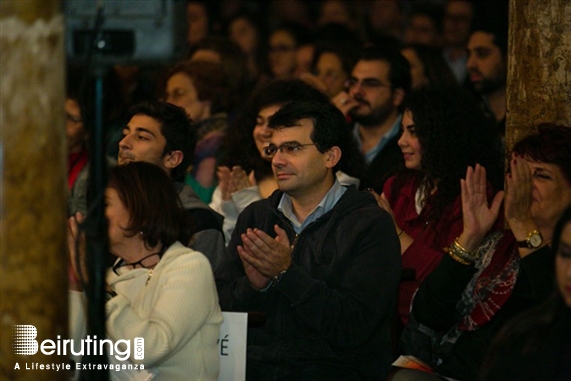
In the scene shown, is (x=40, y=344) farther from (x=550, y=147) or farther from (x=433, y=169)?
(x=433, y=169)

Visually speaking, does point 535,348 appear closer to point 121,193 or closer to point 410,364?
point 410,364

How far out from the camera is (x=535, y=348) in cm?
411

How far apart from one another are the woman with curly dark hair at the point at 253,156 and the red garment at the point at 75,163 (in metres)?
0.93

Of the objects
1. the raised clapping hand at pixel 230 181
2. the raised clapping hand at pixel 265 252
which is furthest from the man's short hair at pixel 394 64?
the raised clapping hand at pixel 265 252

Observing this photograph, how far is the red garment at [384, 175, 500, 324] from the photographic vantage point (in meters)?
5.70

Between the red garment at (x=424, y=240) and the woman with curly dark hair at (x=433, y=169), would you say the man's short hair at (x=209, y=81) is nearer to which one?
the woman with curly dark hair at (x=433, y=169)

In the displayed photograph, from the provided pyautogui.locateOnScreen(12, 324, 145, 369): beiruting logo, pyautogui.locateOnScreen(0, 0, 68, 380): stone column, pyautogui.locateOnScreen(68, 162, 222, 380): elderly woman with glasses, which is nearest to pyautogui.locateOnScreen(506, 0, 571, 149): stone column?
pyautogui.locateOnScreen(68, 162, 222, 380): elderly woman with glasses

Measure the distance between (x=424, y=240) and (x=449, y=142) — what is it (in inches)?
21.0

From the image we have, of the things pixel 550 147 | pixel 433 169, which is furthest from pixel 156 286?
pixel 433 169

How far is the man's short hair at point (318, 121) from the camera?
5391 mm

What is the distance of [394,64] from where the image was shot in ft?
25.4

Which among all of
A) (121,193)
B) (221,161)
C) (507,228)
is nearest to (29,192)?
(121,193)

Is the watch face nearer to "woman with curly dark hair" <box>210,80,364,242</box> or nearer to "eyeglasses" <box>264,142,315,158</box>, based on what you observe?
"eyeglasses" <box>264,142,315,158</box>

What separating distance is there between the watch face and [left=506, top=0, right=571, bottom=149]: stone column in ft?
2.56
